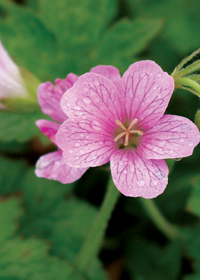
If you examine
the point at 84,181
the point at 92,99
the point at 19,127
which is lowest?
the point at 84,181

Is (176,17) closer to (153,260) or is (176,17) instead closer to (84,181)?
(84,181)

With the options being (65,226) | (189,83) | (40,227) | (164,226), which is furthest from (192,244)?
(189,83)

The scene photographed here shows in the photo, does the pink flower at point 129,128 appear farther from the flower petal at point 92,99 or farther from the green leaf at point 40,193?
the green leaf at point 40,193

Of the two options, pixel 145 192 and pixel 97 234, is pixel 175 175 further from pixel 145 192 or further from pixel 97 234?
pixel 145 192

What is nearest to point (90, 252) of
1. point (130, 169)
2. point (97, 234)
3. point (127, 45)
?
point (97, 234)

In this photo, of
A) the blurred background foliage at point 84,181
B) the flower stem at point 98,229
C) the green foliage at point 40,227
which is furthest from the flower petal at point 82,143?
the blurred background foliage at point 84,181
